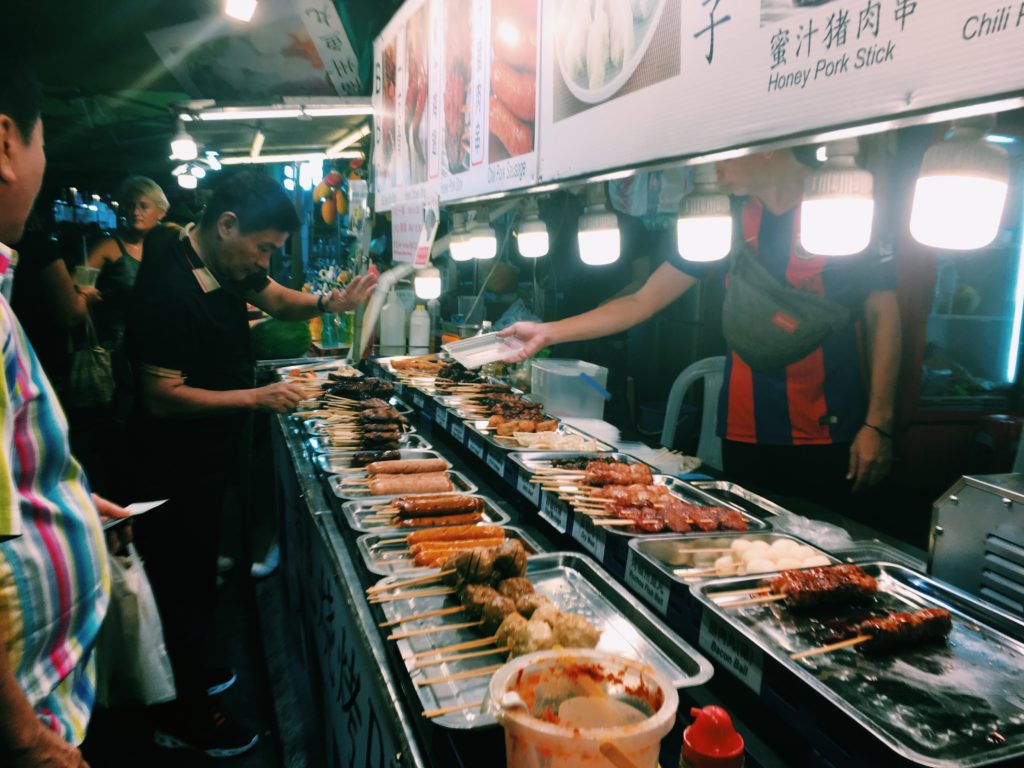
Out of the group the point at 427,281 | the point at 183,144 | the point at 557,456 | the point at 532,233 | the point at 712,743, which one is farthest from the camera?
the point at 183,144

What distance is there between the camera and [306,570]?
3611 mm

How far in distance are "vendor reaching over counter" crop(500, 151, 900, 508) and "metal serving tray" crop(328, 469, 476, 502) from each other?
168 cm

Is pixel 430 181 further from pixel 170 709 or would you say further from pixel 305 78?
pixel 170 709

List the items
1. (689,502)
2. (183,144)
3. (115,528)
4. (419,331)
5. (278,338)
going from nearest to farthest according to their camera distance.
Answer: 1. (115,528)
2. (689,502)
3. (419,331)
4. (278,338)
5. (183,144)

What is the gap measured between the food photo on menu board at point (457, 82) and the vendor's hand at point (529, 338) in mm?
1155

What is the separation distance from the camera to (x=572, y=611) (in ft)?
7.11

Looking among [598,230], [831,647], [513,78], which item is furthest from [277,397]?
[831,647]

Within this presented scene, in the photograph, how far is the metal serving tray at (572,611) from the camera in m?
1.74

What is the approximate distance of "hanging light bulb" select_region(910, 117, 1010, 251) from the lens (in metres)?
1.66

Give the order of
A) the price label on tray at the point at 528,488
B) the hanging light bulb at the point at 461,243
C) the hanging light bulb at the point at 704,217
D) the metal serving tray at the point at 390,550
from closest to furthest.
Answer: the metal serving tray at the point at 390,550 → the hanging light bulb at the point at 704,217 → the price label on tray at the point at 528,488 → the hanging light bulb at the point at 461,243

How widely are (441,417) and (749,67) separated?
2914mm

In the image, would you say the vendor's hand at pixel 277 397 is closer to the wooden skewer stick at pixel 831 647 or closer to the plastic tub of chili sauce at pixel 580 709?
the plastic tub of chili sauce at pixel 580 709

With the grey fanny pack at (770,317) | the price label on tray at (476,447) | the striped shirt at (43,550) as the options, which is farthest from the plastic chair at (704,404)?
the striped shirt at (43,550)

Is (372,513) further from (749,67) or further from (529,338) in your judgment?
(749,67)
